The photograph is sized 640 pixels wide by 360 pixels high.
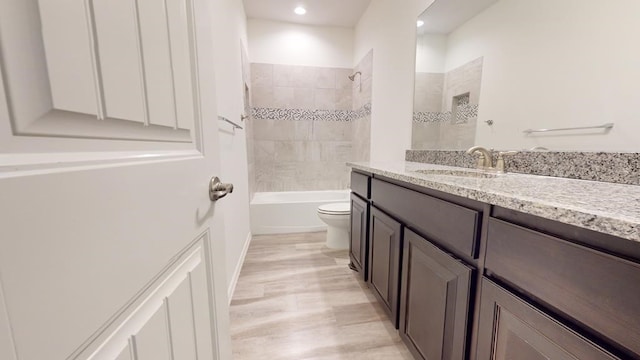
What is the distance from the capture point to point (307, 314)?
1534 millimetres

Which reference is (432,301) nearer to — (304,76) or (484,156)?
(484,156)

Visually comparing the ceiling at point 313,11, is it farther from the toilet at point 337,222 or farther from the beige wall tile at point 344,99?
the toilet at point 337,222

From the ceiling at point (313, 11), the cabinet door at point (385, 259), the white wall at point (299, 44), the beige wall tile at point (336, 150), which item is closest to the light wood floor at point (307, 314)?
the cabinet door at point (385, 259)

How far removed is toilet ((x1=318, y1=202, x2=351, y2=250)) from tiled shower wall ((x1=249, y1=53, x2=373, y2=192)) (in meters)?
1.07

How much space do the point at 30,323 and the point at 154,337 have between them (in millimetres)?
252

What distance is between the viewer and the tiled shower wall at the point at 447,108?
149cm

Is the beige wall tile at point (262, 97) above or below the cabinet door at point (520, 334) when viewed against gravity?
above

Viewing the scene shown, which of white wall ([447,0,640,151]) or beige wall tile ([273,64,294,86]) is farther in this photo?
beige wall tile ([273,64,294,86])

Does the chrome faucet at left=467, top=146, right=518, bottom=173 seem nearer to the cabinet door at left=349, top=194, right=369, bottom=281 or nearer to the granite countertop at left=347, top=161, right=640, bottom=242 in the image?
the granite countertop at left=347, top=161, right=640, bottom=242

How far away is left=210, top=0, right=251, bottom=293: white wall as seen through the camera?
5.13 feet

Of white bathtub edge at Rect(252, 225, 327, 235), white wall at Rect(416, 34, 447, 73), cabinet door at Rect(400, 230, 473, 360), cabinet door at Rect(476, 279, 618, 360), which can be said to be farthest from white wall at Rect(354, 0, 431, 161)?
cabinet door at Rect(476, 279, 618, 360)

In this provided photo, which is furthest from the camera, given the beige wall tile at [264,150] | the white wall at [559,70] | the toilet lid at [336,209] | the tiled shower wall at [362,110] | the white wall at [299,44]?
the beige wall tile at [264,150]

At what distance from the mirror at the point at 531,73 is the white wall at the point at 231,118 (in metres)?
1.40

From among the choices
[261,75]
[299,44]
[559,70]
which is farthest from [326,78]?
[559,70]
